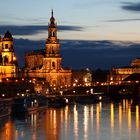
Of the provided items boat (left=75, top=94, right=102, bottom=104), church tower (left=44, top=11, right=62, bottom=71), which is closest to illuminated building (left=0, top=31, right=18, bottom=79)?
church tower (left=44, top=11, right=62, bottom=71)

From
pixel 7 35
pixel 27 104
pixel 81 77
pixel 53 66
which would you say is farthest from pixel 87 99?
pixel 81 77

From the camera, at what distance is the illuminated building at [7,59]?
10881cm

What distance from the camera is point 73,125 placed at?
61.7 meters

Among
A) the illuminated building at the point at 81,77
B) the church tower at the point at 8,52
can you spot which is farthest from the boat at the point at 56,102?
the illuminated building at the point at 81,77

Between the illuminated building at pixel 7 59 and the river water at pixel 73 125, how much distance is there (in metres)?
32.6

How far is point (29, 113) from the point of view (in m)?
71.2

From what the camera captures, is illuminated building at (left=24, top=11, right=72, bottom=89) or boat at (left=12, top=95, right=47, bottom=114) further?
illuminated building at (left=24, top=11, right=72, bottom=89)

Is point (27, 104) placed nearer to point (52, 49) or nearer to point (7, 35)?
point (7, 35)

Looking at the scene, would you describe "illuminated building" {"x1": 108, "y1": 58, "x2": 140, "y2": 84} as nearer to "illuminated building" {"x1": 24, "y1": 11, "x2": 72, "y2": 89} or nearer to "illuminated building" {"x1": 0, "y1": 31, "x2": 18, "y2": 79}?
"illuminated building" {"x1": 24, "y1": 11, "x2": 72, "y2": 89}

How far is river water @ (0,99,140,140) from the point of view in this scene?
5425cm

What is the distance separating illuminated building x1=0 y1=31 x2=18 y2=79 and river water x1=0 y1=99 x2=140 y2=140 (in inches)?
1283

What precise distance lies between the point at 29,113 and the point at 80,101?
28020 millimetres

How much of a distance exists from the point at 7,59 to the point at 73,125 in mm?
48352

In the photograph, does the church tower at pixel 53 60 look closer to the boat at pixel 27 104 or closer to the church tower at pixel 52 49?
the church tower at pixel 52 49
